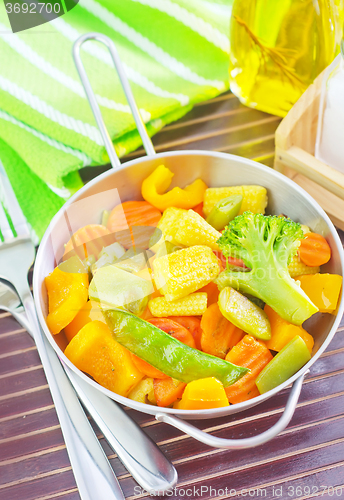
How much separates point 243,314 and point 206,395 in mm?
156

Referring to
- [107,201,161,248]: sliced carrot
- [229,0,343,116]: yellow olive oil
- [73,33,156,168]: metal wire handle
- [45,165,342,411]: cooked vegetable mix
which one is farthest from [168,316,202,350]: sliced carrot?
[229,0,343,116]: yellow olive oil

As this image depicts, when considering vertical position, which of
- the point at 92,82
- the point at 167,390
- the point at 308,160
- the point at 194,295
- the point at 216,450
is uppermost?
the point at 92,82

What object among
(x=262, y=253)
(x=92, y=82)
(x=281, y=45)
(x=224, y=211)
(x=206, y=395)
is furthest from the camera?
(x=92, y=82)

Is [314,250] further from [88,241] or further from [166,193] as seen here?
[88,241]

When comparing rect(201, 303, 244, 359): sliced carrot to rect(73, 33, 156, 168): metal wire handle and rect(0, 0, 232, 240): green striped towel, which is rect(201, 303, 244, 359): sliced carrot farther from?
rect(0, 0, 232, 240): green striped towel

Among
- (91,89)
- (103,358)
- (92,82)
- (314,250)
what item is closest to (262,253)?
(314,250)

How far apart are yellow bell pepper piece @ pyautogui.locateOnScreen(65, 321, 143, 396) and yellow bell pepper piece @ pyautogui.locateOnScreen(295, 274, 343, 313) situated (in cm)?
35

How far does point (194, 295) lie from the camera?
818mm

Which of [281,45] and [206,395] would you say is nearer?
[206,395]

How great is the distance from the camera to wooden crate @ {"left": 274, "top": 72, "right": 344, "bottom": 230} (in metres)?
0.98

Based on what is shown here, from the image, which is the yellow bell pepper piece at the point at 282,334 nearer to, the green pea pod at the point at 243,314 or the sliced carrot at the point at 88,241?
the green pea pod at the point at 243,314

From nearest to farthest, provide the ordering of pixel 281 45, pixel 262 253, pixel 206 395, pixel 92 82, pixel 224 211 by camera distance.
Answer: pixel 206 395, pixel 262 253, pixel 224 211, pixel 281 45, pixel 92 82

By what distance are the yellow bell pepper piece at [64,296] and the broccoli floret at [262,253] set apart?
0.27m

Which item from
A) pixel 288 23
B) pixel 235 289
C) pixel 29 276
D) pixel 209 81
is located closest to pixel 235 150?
pixel 209 81
